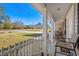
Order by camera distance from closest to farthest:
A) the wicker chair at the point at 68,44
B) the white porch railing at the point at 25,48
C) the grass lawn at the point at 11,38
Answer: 1. the white porch railing at the point at 25,48
2. the grass lawn at the point at 11,38
3. the wicker chair at the point at 68,44

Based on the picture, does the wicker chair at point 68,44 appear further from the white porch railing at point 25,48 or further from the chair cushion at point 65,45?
the white porch railing at point 25,48

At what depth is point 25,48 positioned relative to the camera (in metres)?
3.71

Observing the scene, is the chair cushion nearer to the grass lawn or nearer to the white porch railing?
A: the white porch railing

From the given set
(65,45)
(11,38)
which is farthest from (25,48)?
(65,45)

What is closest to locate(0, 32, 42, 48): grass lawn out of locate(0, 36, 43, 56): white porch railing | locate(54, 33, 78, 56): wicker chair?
locate(0, 36, 43, 56): white porch railing

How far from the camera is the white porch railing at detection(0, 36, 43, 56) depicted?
314cm

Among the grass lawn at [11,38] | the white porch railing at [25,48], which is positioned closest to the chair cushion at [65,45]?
the white porch railing at [25,48]

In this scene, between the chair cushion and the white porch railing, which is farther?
the chair cushion

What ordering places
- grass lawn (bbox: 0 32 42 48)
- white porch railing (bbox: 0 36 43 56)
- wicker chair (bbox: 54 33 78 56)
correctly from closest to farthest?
white porch railing (bbox: 0 36 43 56)
grass lawn (bbox: 0 32 42 48)
wicker chair (bbox: 54 33 78 56)

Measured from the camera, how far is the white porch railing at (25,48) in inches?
124

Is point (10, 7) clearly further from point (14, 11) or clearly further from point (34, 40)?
point (34, 40)

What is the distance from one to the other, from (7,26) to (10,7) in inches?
15.1

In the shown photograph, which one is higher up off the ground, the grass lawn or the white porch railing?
the grass lawn

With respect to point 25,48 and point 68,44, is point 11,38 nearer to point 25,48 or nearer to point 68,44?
point 25,48
